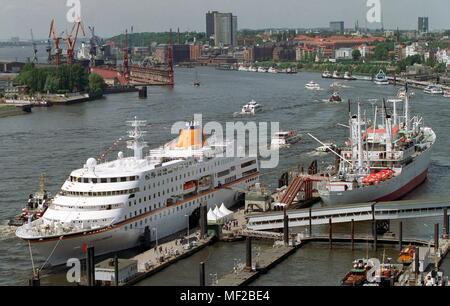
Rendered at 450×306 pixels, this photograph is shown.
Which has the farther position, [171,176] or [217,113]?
[217,113]

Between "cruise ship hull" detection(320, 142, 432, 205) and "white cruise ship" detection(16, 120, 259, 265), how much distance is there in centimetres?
177

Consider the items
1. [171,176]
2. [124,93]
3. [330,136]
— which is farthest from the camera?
[124,93]

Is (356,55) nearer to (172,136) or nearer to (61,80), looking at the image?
(61,80)

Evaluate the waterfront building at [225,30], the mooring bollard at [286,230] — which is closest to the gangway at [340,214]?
the mooring bollard at [286,230]

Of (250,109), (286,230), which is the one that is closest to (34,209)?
(286,230)

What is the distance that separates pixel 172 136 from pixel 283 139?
10.2 ft

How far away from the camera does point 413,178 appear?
50.5 ft

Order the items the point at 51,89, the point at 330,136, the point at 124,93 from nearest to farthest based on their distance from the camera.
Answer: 1. the point at 330,136
2. the point at 51,89
3. the point at 124,93

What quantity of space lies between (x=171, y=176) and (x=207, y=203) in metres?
1.09

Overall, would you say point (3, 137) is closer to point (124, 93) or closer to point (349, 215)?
point (349, 215)

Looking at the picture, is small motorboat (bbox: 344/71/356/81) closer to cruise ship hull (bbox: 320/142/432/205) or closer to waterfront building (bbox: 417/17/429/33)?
cruise ship hull (bbox: 320/142/432/205)
